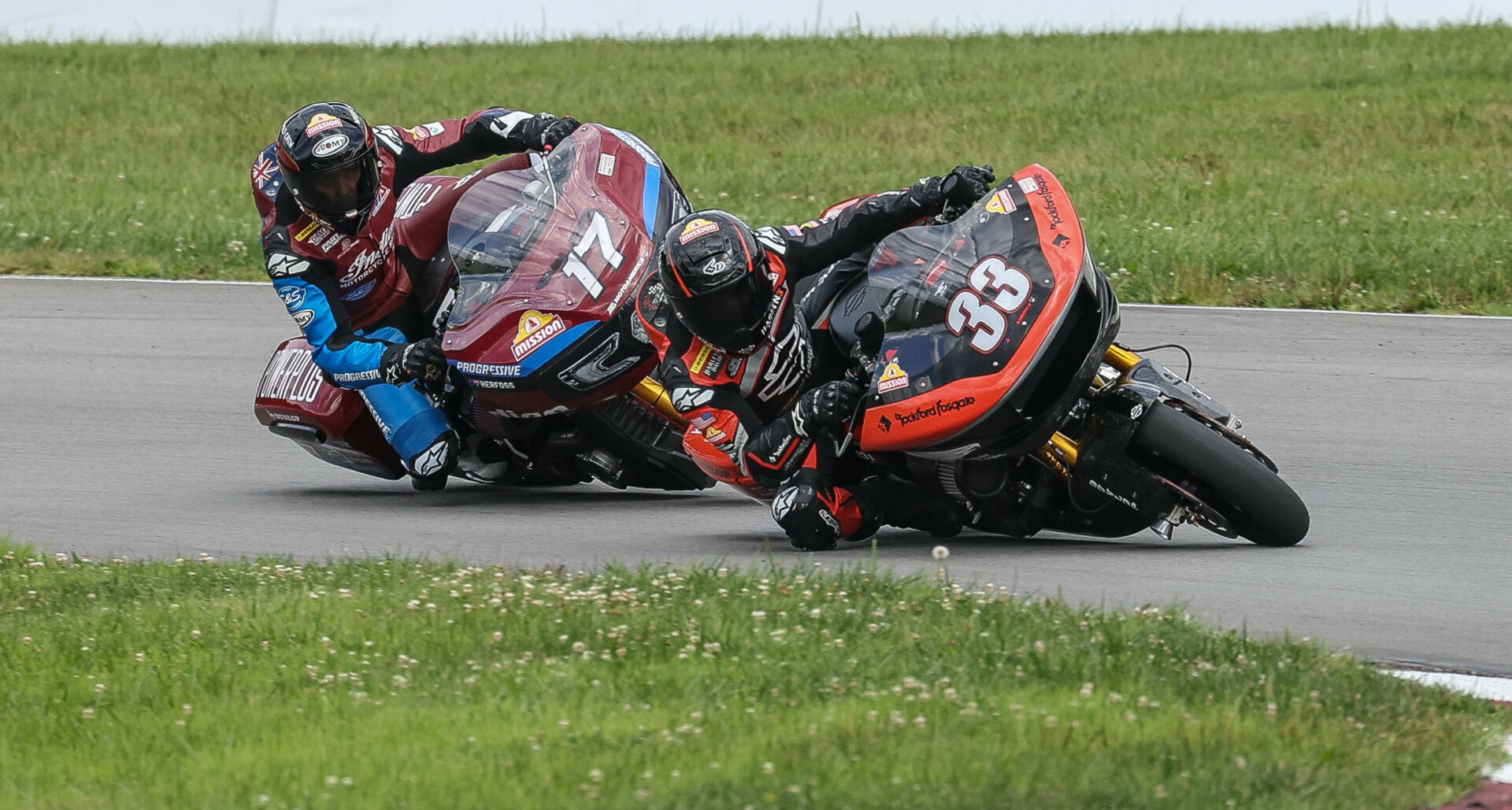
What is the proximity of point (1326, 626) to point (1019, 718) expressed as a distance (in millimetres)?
1611

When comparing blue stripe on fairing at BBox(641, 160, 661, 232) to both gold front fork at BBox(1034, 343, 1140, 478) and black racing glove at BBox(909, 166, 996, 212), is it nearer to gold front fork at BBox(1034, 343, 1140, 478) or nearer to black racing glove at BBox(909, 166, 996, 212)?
black racing glove at BBox(909, 166, 996, 212)

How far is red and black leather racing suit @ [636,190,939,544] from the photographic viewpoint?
21.6 feet

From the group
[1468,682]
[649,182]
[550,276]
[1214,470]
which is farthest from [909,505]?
[1468,682]

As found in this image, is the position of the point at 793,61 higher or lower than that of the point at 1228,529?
higher

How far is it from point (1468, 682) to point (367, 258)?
4789mm

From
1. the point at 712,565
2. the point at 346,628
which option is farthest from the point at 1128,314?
the point at 346,628

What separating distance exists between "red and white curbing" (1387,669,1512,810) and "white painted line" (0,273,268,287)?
9473 mm

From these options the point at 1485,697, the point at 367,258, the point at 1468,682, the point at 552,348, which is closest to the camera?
the point at 1485,697

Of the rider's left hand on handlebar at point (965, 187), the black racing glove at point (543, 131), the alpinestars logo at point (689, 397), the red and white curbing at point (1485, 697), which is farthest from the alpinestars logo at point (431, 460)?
the red and white curbing at point (1485, 697)

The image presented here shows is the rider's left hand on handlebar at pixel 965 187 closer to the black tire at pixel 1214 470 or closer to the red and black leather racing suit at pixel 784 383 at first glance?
the red and black leather racing suit at pixel 784 383

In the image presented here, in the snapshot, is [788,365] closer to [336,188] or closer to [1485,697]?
[336,188]

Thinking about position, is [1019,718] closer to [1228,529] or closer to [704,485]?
[1228,529]

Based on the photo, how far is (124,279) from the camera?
13.3 meters

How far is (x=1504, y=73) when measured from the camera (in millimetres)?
18234
